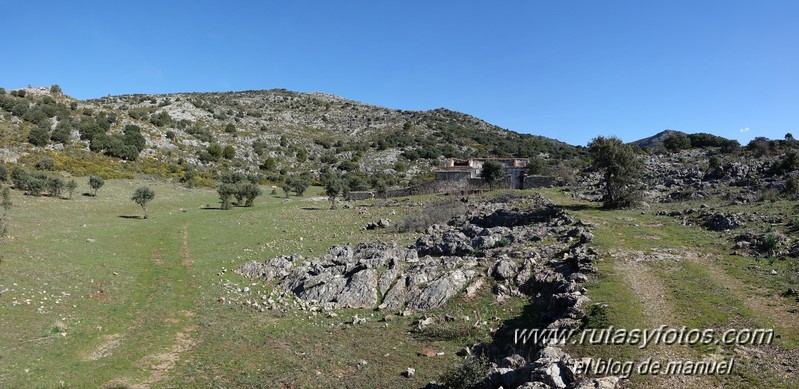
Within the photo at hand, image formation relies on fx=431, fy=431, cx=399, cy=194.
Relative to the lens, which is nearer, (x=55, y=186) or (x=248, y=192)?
(x=55, y=186)

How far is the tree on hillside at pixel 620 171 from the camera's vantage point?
122 ft

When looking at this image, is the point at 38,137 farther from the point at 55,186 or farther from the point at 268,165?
the point at 268,165

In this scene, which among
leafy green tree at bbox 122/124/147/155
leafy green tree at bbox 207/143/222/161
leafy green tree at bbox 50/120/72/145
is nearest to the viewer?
leafy green tree at bbox 50/120/72/145

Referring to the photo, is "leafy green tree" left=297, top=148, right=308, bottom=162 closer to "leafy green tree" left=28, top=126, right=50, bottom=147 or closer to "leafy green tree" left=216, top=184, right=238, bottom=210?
"leafy green tree" left=28, top=126, right=50, bottom=147

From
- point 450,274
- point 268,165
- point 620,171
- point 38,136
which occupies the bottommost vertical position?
point 450,274

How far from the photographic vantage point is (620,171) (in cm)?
3747

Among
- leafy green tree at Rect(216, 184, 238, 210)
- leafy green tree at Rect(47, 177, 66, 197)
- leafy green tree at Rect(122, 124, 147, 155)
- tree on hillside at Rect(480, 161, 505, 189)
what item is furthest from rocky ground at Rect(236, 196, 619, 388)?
leafy green tree at Rect(122, 124, 147, 155)

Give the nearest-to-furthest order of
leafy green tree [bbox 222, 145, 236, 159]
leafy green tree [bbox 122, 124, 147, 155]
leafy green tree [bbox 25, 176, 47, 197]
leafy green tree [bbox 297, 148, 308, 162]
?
leafy green tree [bbox 25, 176, 47, 197] < leafy green tree [bbox 122, 124, 147, 155] < leafy green tree [bbox 222, 145, 236, 159] < leafy green tree [bbox 297, 148, 308, 162]

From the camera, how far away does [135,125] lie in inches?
3319

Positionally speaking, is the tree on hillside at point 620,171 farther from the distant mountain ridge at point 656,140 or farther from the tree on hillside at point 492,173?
the distant mountain ridge at point 656,140

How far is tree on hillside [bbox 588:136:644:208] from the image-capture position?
3716 centimetres

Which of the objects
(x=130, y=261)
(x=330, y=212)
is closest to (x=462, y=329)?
(x=130, y=261)

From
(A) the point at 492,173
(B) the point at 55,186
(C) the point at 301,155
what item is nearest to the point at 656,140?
(A) the point at 492,173

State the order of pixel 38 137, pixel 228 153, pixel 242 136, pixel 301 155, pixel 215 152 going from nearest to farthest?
1. pixel 38 137
2. pixel 215 152
3. pixel 228 153
4. pixel 301 155
5. pixel 242 136
